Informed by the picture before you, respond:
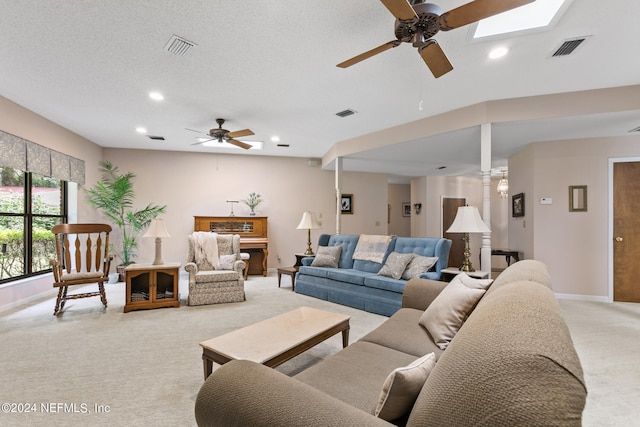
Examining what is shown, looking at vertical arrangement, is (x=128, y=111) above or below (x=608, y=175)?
above

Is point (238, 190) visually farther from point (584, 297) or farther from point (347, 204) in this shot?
point (584, 297)

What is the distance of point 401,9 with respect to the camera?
172 cm

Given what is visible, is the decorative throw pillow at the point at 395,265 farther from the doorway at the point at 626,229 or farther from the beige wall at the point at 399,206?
the beige wall at the point at 399,206

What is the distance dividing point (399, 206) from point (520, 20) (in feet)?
25.2

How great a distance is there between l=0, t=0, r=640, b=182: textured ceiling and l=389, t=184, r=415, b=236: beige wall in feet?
15.8

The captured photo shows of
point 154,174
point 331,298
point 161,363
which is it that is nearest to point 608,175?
point 331,298

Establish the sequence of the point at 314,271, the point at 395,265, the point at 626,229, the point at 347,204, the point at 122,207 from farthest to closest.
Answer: the point at 347,204 < the point at 122,207 < the point at 314,271 < the point at 626,229 < the point at 395,265

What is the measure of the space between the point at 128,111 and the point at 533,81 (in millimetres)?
5117

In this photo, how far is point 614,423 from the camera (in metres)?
1.72

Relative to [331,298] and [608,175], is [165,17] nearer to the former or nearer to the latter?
[331,298]

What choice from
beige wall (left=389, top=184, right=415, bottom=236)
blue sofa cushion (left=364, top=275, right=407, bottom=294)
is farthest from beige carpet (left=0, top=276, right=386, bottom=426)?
beige wall (left=389, top=184, right=415, bottom=236)

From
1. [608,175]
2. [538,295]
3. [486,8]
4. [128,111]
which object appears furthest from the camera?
[608,175]

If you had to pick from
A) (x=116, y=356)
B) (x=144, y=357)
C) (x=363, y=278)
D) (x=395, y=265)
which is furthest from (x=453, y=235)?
(x=116, y=356)

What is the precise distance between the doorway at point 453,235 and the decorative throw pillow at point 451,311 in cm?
665
